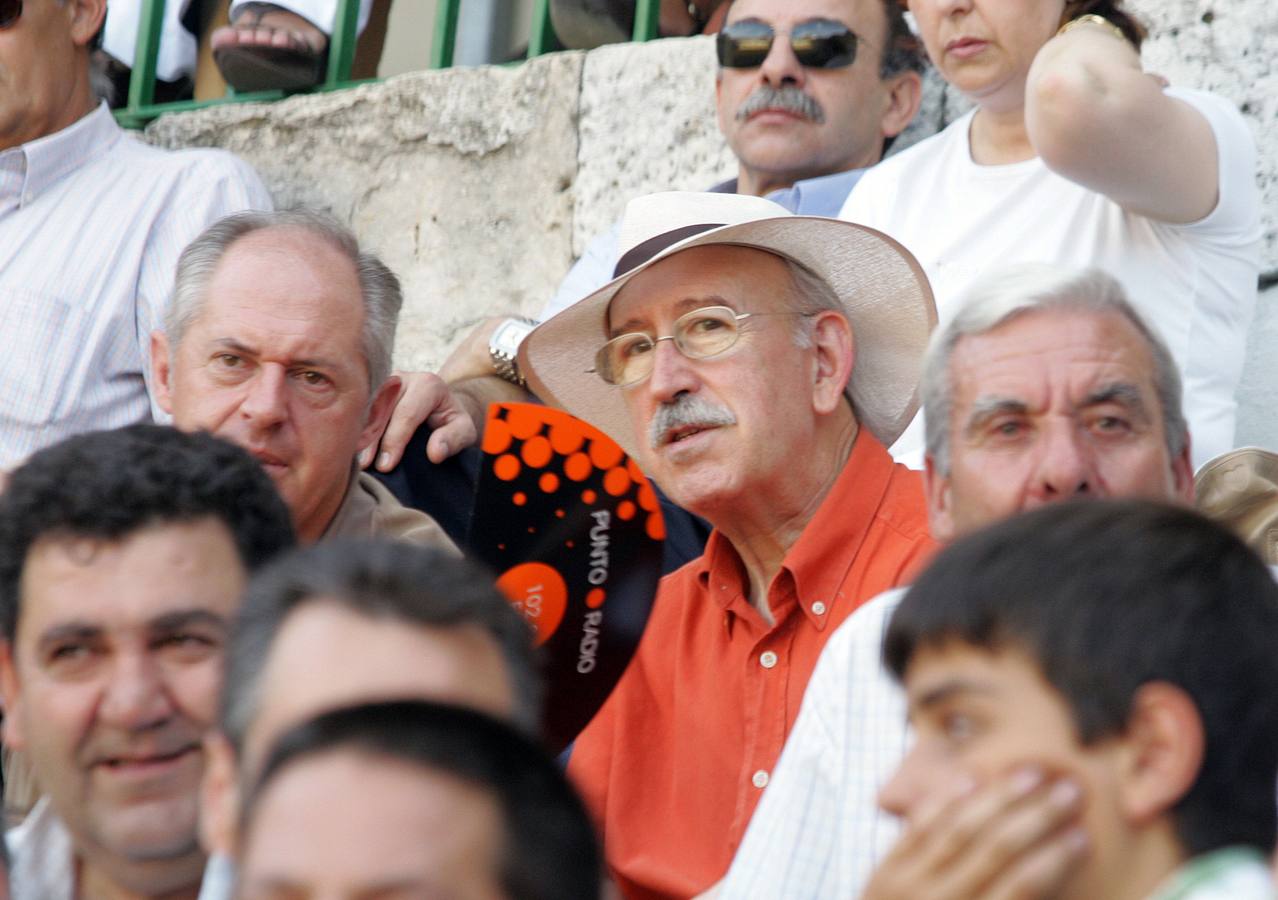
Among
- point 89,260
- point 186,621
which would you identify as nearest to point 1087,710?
point 186,621

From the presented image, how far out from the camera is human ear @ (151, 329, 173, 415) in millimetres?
3711

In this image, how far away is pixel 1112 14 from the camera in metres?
3.66

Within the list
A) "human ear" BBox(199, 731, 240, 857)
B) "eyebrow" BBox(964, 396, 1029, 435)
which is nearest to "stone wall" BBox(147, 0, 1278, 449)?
"eyebrow" BBox(964, 396, 1029, 435)

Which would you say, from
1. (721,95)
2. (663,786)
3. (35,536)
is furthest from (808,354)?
(35,536)

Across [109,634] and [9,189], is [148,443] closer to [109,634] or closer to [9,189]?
[109,634]

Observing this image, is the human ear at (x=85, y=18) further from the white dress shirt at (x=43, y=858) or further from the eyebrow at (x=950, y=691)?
the eyebrow at (x=950, y=691)

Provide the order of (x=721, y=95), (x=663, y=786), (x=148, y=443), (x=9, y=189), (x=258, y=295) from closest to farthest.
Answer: (x=148, y=443)
(x=663, y=786)
(x=258, y=295)
(x=721, y=95)
(x=9, y=189)

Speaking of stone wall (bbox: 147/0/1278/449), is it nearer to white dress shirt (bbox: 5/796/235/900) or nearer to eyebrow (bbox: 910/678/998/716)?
white dress shirt (bbox: 5/796/235/900)

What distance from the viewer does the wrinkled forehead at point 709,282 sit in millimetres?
3461

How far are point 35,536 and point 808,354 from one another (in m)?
1.51

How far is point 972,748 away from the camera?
1.79 m

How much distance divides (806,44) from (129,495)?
2.36 metres

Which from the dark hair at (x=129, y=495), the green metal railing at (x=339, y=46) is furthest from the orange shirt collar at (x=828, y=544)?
the green metal railing at (x=339, y=46)

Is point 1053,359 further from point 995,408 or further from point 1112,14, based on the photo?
point 1112,14
